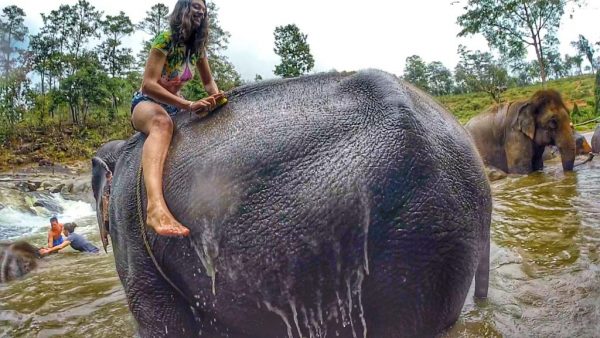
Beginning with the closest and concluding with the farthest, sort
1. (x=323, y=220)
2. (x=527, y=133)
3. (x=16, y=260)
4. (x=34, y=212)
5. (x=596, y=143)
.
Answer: (x=323, y=220)
(x=16, y=260)
(x=527, y=133)
(x=596, y=143)
(x=34, y=212)

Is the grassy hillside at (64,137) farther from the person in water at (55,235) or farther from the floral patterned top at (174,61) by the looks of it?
the floral patterned top at (174,61)

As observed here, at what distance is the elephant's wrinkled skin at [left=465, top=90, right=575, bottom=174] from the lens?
27.6 feet

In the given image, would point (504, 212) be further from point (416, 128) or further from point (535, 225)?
point (416, 128)

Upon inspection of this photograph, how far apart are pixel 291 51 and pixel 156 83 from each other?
42.1 m

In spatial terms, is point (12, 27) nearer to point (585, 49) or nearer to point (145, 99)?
point (145, 99)

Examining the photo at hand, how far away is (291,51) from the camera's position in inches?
1690

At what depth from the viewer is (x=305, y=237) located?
63.0 inches

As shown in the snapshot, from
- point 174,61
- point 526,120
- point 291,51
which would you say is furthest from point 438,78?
point 174,61

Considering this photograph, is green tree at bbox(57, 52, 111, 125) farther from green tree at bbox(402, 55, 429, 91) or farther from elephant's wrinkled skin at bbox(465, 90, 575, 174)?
green tree at bbox(402, 55, 429, 91)

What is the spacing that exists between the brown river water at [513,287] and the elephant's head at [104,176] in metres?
0.91

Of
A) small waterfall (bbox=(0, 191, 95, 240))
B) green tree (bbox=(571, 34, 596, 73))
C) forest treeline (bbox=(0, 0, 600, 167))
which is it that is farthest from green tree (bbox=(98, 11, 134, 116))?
green tree (bbox=(571, 34, 596, 73))

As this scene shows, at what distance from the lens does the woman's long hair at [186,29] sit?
230cm

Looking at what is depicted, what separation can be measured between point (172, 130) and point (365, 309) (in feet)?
4.18

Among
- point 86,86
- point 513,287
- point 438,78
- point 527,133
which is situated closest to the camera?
point 513,287
